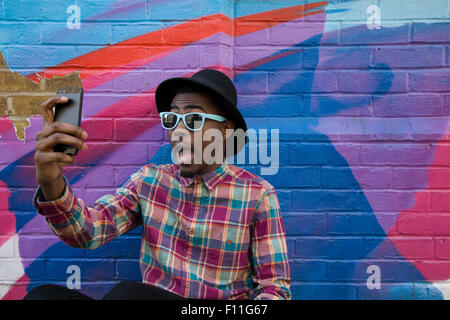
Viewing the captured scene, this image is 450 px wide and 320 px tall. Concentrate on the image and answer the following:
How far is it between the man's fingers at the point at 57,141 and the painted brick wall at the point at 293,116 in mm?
953

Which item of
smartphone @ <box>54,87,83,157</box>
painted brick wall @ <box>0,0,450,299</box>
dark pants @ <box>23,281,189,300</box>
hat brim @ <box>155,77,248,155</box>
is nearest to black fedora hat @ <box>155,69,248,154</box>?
hat brim @ <box>155,77,248,155</box>

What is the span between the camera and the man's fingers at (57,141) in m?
1.36

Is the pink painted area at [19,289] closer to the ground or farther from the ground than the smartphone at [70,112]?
closer to the ground

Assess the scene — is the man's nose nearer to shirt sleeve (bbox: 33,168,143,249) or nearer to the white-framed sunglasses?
the white-framed sunglasses

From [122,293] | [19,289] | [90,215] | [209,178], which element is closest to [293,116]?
[209,178]

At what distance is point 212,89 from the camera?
1687 mm

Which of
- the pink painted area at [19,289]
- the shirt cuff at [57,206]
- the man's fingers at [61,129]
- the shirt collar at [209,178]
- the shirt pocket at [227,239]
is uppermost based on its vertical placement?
the man's fingers at [61,129]

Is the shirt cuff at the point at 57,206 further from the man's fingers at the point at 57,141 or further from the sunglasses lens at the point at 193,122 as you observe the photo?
the sunglasses lens at the point at 193,122

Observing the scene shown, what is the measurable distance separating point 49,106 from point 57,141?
17 cm

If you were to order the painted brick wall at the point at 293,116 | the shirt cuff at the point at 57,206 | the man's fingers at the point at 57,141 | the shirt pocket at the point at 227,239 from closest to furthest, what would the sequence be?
the man's fingers at the point at 57,141
the shirt cuff at the point at 57,206
the shirt pocket at the point at 227,239
the painted brick wall at the point at 293,116

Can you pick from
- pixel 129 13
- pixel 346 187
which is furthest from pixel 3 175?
pixel 346 187

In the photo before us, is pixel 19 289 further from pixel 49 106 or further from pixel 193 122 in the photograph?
pixel 193 122

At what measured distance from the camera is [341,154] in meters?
2.36

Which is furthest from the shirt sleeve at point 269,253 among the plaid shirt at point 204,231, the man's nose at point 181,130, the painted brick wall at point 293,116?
the painted brick wall at point 293,116
